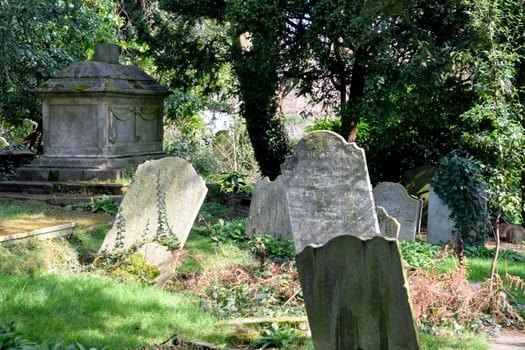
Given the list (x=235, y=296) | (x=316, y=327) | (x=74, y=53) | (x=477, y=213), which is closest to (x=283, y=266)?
(x=235, y=296)

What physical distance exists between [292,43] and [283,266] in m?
7.91

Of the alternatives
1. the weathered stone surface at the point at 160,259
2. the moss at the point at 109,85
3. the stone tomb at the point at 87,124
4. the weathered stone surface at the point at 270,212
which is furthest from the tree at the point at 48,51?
the weathered stone surface at the point at 160,259

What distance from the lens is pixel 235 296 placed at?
6938mm

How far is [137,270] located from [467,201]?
6.09 meters

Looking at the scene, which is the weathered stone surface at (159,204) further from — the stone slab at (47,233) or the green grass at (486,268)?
the green grass at (486,268)

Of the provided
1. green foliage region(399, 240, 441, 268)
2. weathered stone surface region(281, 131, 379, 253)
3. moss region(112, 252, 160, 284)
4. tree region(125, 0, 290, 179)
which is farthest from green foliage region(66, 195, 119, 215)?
green foliage region(399, 240, 441, 268)

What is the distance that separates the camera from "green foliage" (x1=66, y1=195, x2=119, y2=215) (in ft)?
39.3

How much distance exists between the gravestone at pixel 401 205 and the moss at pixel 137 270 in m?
4.95

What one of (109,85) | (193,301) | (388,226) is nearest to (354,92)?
(109,85)

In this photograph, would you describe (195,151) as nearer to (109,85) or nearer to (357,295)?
(109,85)

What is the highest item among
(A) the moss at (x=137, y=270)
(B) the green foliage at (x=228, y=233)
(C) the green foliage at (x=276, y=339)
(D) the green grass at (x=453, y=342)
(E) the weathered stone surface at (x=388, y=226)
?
(E) the weathered stone surface at (x=388, y=226)

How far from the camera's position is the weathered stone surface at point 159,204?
329 inches

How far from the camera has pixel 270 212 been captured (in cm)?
1030

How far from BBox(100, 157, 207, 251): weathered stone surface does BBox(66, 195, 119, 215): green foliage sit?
3518 millimetres
